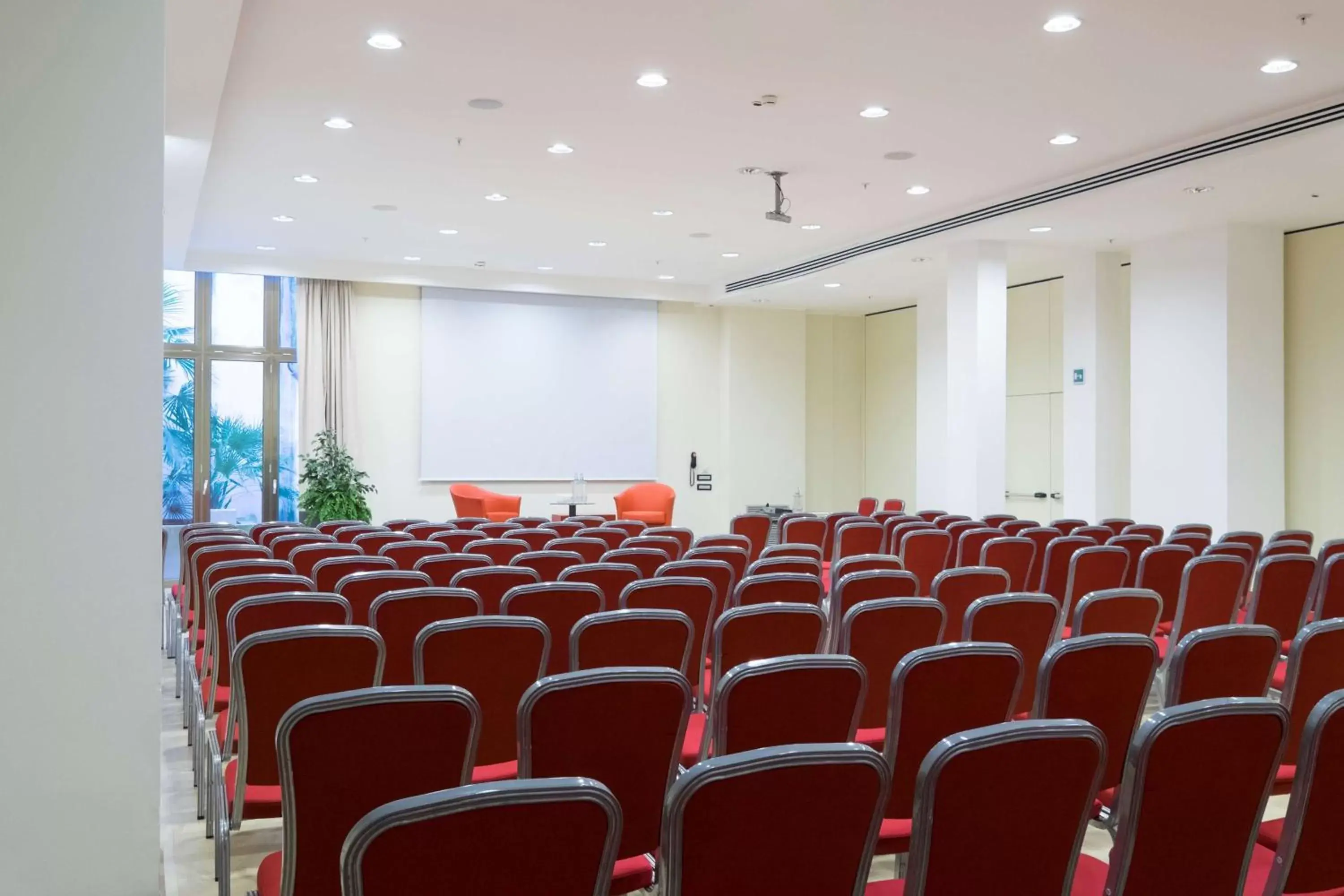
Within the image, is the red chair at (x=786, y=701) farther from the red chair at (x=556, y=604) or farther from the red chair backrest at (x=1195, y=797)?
the red chair at (x=556, y=604)

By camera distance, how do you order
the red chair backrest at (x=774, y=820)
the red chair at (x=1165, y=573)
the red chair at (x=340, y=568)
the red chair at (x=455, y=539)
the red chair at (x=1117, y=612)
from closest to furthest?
1. the red chair backrest at (x=774, y=820)
2. the red chair at (x=1117, y=612)
3. the red chair at (x=340, y=568)
4. the red chair at (x=1165, y=573)
5. the red chair at (x=455, y=539)

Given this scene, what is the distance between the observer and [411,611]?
395 centimetres

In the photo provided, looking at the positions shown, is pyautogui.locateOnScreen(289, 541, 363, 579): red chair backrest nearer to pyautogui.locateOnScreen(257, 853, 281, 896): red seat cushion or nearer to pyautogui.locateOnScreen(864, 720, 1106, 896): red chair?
pyautogui.locateOnScreen(257, 853, 281, 896): red seat cushion

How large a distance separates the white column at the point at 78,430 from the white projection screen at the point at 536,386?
516 inches

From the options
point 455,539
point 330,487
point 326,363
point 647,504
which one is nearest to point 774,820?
point 455,539

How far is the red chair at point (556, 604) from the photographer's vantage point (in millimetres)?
4125

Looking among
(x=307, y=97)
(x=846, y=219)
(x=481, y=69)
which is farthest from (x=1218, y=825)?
(x=846, y=219)

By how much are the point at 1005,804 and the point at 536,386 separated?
1471 cm

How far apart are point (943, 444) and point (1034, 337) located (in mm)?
1968

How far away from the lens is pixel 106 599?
9.20ft

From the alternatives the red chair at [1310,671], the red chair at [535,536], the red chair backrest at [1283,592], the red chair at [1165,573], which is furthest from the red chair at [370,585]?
the red chair backrest at [1283,592]

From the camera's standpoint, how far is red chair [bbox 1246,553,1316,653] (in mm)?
5148

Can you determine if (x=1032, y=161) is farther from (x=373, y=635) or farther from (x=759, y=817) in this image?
(x=759, y=817)

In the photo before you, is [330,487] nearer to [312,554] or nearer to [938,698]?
[312,554]
